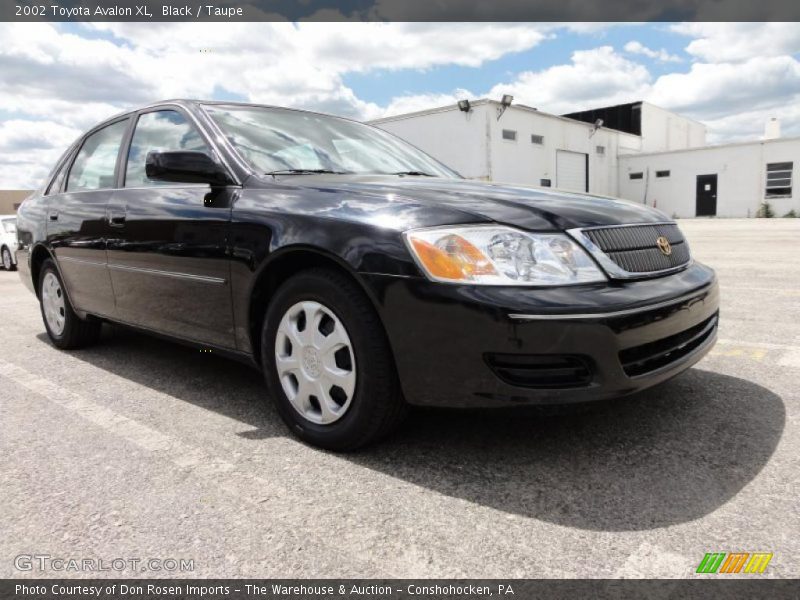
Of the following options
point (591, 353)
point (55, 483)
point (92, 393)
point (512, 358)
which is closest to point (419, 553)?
point (512, 358)

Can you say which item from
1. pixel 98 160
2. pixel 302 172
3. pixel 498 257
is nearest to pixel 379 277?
pixel 498 257

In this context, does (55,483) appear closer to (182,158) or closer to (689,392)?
(182,158)

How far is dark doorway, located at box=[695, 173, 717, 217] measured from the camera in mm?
32469

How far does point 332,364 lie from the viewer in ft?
7.95

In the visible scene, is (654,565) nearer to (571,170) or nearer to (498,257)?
(498,257)

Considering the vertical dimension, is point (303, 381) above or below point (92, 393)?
above

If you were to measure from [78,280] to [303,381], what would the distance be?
2.35 m

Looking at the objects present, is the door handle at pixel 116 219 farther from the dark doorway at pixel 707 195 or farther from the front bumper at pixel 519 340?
the dark doorway at pixel 707 195

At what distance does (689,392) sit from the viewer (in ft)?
10.0

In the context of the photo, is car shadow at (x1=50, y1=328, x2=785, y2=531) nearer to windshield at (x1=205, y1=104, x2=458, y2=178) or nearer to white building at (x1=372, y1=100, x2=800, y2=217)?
windshield at (x1=205, y1=104, x2=458, y2=178)

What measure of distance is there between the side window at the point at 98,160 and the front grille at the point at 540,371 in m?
2.79

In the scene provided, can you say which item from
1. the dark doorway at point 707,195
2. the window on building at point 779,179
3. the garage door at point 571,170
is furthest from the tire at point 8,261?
the window on building at point 779,179

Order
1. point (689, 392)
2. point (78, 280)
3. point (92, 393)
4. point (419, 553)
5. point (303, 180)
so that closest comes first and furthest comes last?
point (419, 553) → point (303, 180) → point (689, 392) → point (92, 393) → point (78, 280)

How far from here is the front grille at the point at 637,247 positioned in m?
2.28
